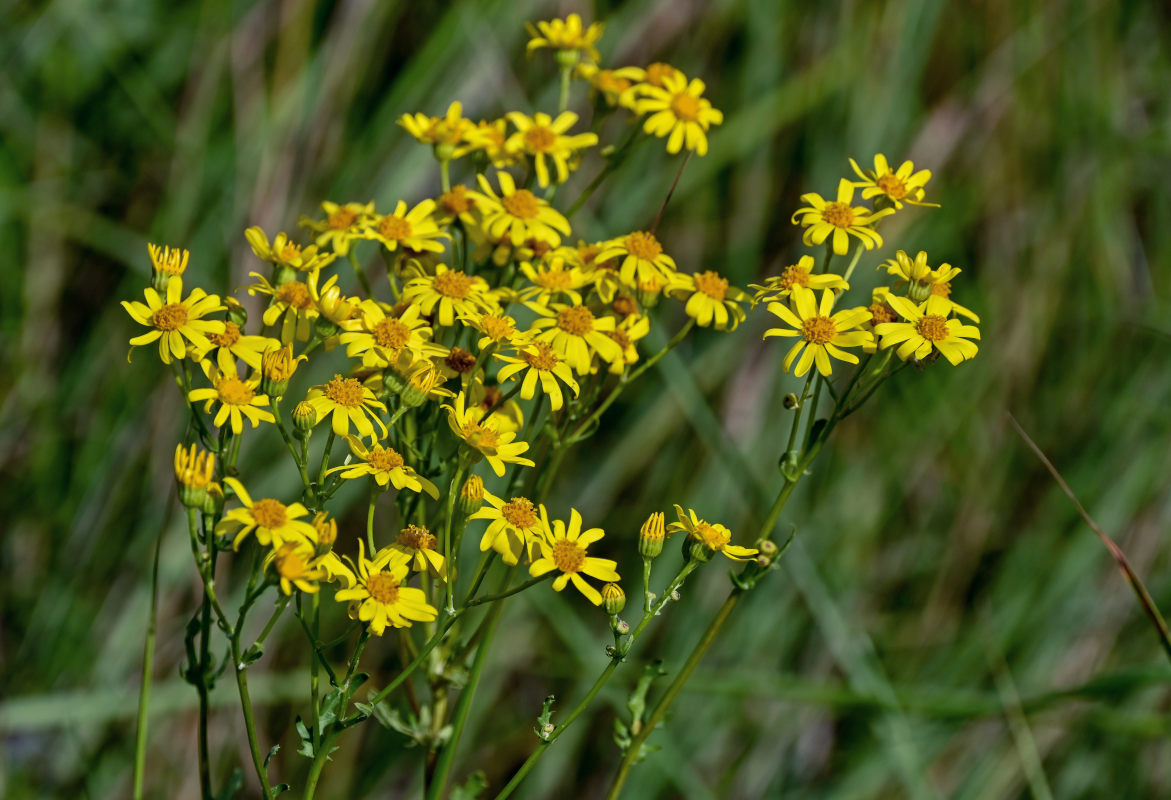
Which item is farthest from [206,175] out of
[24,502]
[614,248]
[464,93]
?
[614,248]

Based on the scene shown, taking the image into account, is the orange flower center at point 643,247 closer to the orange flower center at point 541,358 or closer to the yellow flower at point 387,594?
the orange flower center at point 541,358

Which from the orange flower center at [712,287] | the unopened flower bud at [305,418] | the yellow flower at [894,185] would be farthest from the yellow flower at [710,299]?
the unopened flower bud at [305,418]

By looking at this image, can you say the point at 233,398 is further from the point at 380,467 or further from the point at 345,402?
the point at 380,467

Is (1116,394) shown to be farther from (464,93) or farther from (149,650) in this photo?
(149,650)

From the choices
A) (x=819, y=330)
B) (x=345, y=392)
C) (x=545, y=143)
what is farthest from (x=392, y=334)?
(x=819, y=330)

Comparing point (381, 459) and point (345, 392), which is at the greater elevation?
point (345, 392)

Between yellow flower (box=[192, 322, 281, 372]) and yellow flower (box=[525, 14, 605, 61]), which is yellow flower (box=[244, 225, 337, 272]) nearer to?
yellow flower (box=[192, 322, 281, 372])
